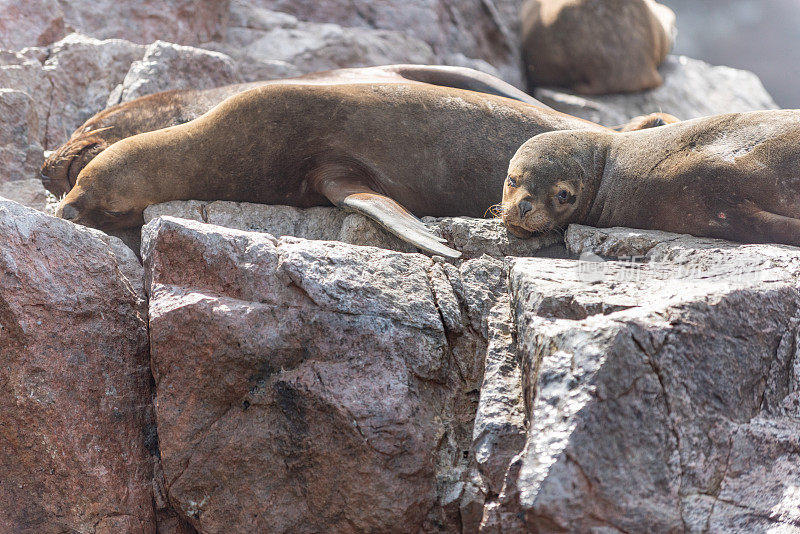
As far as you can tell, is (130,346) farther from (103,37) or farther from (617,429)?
(103,37)

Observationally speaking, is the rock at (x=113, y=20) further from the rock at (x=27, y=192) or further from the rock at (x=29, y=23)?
the rock at (x=27, y=192)

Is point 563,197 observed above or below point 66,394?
above

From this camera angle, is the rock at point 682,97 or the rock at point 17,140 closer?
the rock at point 17,140

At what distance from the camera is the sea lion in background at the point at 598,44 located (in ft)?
32.0

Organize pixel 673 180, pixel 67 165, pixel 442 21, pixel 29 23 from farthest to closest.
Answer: pixel 442 21 < pixel 29 23 < pixel 67 165 < pixel 673 180

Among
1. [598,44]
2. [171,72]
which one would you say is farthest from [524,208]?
[598,44]

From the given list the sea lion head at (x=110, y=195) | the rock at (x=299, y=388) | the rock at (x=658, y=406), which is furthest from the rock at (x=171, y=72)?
the rock at (x=658, y=406)

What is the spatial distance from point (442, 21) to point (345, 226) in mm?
6993

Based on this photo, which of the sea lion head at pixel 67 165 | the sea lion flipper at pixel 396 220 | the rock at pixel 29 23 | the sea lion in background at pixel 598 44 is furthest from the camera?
the sea lion in background at pixel 598 44

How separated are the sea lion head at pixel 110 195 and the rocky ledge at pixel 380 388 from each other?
1.40 metres

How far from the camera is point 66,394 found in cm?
283

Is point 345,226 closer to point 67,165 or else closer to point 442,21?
point 67,165

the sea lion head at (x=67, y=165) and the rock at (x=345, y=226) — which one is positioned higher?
the rock at (x=345, y=226)

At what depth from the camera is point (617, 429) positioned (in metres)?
2.26
